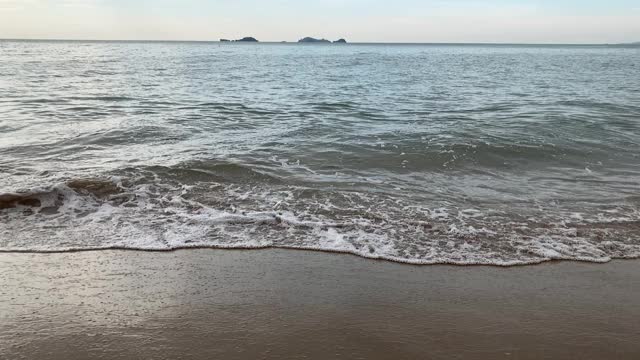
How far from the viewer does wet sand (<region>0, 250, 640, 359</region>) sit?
3586mm

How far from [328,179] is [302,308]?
4.60m

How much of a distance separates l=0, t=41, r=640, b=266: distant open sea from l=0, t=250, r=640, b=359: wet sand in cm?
41

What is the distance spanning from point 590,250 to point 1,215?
7.07 meters

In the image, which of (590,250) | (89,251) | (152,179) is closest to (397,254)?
(590,250)

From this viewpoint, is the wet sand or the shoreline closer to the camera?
the wet sand

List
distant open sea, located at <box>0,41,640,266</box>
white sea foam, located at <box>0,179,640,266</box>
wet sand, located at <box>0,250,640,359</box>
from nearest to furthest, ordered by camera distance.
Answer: wet sand, located at <box>0,250,640,359</box>, white sea foam, located at <box>0,179,640,266</box>, distant open sea, located at <box>0,41,640,266</box>

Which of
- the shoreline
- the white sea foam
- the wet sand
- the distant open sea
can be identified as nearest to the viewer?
the wet sand

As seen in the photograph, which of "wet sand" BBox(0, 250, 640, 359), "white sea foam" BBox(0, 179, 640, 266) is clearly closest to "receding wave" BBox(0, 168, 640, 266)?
"white sea foam" BBox(0, 179, 640, 266)

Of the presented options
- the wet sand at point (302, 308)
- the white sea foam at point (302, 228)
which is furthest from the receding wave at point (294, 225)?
the wet sand at point (302, 308)

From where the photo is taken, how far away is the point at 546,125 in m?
14.2

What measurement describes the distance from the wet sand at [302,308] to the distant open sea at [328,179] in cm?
41

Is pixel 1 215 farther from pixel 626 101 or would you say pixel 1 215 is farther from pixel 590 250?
pixel 626 101

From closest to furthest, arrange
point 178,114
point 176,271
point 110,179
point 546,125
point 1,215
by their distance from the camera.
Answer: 1. point 176,271
2. point 1,215
3. point 110,179
4. point 546,125
5. point 178,114

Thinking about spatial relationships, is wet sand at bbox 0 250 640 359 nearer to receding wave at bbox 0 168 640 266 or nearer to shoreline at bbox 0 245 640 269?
shoreline at bbox 0 245 640 269
